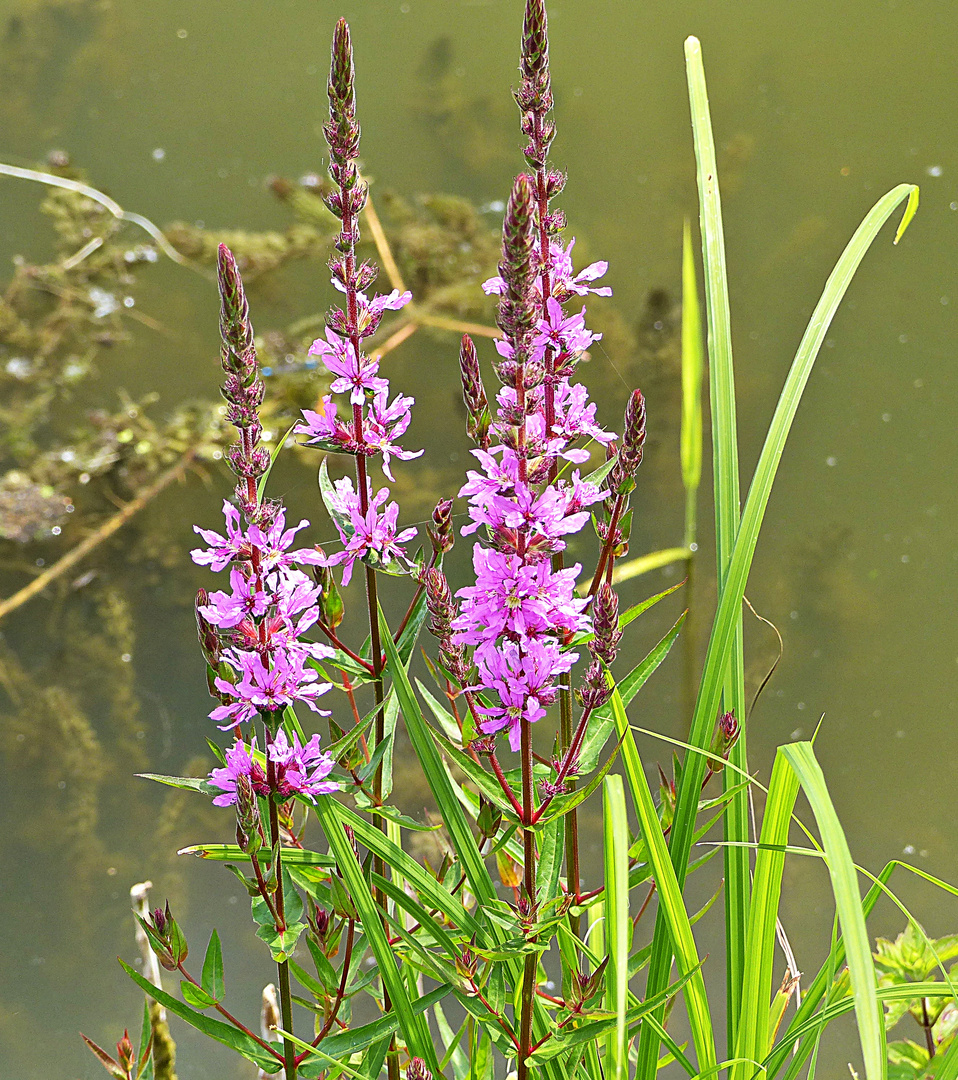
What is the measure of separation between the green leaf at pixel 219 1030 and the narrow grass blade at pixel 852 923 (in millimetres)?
455

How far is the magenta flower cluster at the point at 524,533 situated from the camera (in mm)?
558

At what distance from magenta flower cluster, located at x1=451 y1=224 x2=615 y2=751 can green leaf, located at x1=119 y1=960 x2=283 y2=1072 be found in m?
0.34

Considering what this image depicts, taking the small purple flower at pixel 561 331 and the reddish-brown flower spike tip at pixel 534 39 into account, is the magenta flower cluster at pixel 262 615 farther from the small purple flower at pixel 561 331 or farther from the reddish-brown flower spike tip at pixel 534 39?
the reddish-brown flower spike tip at pixel 534 39

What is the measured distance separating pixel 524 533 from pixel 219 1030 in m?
0.48

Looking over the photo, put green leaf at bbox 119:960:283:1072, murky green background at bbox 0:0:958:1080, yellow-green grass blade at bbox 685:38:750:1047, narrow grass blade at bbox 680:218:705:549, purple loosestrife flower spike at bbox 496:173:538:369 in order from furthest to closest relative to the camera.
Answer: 1. murky green background at bbox 0:0:958:1080
2. narrow grass blade at bbox 680:218:705:549
3. yellow-green grass blade at bbox 685:38:750:1047
4. green leaf at bbox 119:960:283:1072
5. purple loosestrife flower spike at bbox 496:173:538:369

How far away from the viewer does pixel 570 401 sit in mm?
682

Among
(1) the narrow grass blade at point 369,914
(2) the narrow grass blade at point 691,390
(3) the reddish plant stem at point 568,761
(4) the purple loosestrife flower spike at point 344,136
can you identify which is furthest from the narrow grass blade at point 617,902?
(2) the narrow grass blade at point 691,390

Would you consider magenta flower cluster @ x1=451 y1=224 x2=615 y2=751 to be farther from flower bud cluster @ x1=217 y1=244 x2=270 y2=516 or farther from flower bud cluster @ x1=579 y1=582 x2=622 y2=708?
flower bud cluster @ x1=217 y1=244 x2=270 y2=516

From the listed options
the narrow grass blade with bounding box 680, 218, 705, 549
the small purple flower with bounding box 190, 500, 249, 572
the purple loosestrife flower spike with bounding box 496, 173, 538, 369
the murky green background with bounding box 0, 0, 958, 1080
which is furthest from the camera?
the murky green background with bounding box 0, 0, 958, 1080

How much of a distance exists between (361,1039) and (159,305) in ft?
6.40

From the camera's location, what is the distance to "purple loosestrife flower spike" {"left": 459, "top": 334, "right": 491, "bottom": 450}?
62cm

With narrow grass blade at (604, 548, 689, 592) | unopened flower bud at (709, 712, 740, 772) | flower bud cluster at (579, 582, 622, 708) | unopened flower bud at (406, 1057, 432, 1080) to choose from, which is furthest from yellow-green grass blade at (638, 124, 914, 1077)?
narrow grass blade at (604, 548, 689, 592)

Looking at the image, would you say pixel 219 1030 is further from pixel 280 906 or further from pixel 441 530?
pixel 441 530

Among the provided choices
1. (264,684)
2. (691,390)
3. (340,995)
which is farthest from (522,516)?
(691,390)
